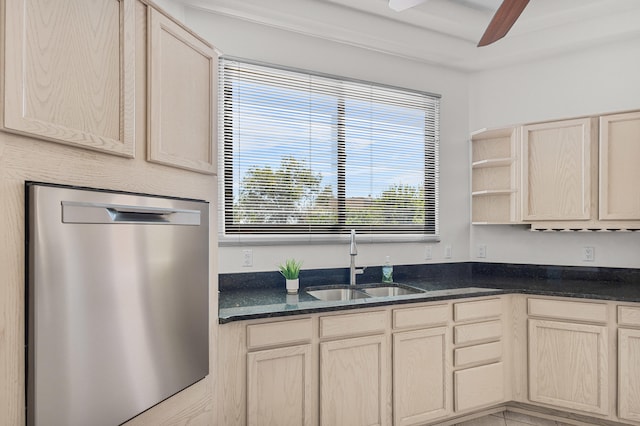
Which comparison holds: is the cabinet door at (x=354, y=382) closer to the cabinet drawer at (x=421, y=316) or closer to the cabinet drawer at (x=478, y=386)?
the cabinet drawer at (x=421, y=316)

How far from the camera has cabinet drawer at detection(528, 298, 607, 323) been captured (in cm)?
253

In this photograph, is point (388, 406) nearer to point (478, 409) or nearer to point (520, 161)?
point (478, 409)

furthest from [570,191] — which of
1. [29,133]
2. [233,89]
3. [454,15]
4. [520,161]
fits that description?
[29,133]

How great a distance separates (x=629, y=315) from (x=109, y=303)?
2876mm

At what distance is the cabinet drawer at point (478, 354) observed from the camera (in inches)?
101

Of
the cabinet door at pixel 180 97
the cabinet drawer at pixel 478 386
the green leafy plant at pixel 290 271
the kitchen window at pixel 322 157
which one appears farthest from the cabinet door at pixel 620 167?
the cabinet door at pixel 180 97

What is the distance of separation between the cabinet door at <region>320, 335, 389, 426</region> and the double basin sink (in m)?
0.53

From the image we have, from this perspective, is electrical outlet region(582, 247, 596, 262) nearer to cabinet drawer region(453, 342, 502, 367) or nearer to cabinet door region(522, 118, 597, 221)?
cabinet door region(522, 118, 597, 221)

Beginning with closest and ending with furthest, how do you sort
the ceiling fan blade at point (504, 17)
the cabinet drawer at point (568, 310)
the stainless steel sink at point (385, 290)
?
the ceiling fan blade at point (504, 17)
the cabinet drawer at point (568, 310)
the stainless steel sink at point (385, 290)

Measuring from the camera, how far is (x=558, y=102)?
3.23 meters

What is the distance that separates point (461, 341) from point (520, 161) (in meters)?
1.50

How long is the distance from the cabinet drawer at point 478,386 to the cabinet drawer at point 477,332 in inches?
7.5

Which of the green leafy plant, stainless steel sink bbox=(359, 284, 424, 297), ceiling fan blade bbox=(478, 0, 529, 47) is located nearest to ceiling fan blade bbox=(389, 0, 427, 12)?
ceiling fan blade bbox=(478, 0, 529, 47)

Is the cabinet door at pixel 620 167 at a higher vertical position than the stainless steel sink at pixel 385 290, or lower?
Result: higher
